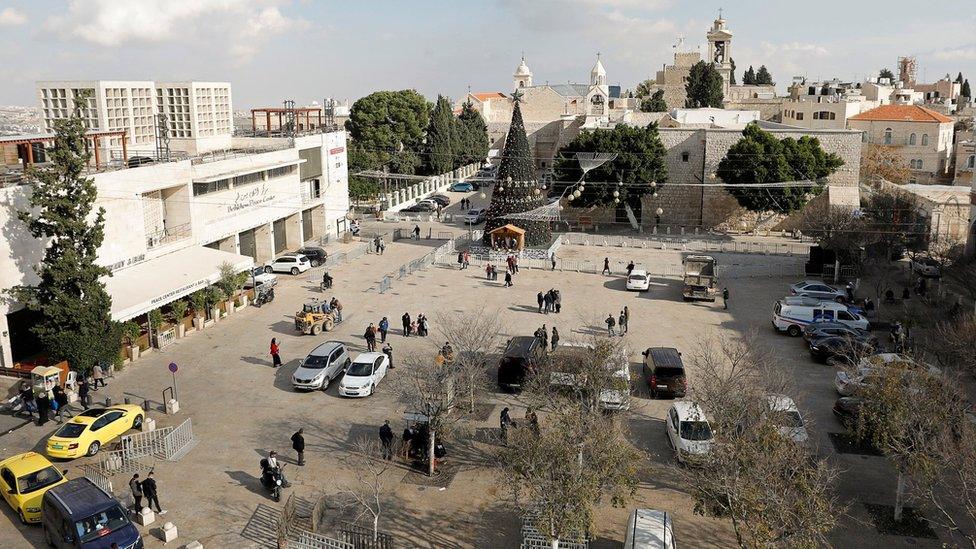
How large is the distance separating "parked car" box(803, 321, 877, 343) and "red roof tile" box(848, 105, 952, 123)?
53341 mm

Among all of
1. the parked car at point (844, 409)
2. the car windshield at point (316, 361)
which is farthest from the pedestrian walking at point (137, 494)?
the parked car at point (844, 409)

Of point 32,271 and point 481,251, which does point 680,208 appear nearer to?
point 481,251

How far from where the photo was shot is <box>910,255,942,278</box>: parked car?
1357 inches

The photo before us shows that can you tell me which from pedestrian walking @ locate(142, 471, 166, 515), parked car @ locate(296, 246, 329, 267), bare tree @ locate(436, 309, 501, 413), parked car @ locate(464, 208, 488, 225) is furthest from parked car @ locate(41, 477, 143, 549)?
parked car @ locate(464, 208, 488, 225)

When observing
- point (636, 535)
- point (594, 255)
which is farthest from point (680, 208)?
point (636, 535)

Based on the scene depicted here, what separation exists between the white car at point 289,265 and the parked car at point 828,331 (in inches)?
935

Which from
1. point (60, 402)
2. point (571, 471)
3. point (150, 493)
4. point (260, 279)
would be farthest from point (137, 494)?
point (260, 279)

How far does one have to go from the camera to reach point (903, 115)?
231 ft

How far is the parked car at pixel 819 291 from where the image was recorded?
3141cm

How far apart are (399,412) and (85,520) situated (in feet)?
29.0

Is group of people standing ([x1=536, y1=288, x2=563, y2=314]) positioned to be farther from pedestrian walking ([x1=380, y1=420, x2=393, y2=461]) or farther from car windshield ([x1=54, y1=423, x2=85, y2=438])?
car windshield ([x1=54, y1=423, x2=85, y2=438])

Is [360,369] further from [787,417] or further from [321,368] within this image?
[787,417]

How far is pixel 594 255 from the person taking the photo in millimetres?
42250

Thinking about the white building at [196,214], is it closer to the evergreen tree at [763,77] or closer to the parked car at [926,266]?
the parked car at [926,266]
